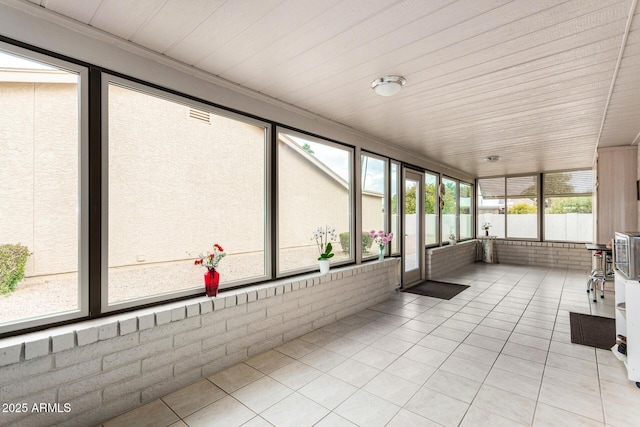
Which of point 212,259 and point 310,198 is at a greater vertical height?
point 310,198

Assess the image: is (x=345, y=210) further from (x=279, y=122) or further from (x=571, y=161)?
(x=571, y=161)

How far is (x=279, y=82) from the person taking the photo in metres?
2.64

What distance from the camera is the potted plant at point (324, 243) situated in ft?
11.5

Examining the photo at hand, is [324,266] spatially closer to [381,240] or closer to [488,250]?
[381,240]

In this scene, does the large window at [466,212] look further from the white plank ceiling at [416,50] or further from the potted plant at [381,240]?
the white plank ceiling at [416,50]

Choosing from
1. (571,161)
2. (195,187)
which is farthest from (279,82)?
(571,161)

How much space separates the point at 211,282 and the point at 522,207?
27.6 ft

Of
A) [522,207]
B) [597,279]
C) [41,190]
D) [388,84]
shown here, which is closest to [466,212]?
[522,207]

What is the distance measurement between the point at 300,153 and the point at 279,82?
0.94 metres

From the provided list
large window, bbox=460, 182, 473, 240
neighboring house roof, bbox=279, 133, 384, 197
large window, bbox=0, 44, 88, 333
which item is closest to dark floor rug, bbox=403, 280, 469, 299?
neighboring house roof, bbox=279, 133, 384, 197

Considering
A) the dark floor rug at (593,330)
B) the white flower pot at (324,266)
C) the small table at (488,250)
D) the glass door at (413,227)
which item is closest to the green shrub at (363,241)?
the white flower pot at (324,266)

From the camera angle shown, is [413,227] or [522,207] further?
[522,207]

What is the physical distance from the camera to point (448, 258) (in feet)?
21.6

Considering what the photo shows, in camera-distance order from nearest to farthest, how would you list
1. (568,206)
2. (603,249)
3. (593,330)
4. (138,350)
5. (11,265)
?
1. (11,265)
2. (138,350)
3. (593,330)
4. (603,249)
5. (568,206)
